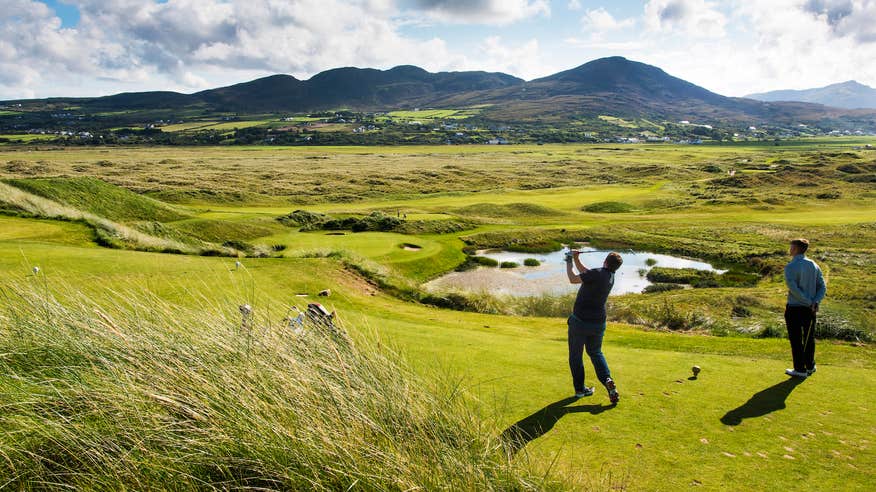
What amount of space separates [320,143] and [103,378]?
199m

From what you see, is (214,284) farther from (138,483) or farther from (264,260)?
(138,483)

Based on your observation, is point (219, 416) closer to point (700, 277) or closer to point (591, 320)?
point (591, 320)

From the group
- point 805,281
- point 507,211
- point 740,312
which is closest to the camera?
point 805,281

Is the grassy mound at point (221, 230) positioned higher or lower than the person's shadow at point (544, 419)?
lower

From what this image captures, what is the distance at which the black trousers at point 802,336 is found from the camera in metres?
10.4

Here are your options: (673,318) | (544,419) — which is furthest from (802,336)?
(673,318)

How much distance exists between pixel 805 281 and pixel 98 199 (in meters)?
44.4

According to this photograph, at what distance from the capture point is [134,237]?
28.3m

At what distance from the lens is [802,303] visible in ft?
34.5

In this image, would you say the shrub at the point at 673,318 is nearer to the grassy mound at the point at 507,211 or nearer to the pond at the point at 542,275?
the pond at the point at 542,275

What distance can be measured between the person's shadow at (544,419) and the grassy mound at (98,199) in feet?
130

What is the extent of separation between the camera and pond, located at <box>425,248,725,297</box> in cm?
3300

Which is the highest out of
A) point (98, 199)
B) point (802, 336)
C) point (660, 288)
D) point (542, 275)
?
point (98, 199)

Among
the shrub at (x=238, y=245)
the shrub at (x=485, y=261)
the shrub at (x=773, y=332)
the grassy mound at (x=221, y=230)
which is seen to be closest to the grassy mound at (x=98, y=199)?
the grassy mound at (x=221, y=230)
